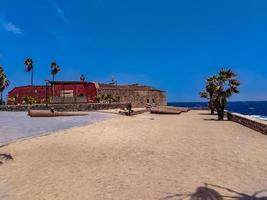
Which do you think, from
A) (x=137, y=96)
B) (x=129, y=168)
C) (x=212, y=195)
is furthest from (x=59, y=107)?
(x=212, y=195)

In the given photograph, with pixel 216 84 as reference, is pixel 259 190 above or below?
below

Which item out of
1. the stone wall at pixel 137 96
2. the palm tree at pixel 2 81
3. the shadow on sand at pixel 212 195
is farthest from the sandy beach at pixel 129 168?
the stone wall at pixel 137 96

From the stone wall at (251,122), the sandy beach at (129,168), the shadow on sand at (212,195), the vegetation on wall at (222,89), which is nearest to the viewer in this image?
the shadow on sand at (212,195)

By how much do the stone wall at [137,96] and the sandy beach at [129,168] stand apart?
55.3m

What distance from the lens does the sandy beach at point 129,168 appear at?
870 cm

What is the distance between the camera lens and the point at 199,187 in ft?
28.9

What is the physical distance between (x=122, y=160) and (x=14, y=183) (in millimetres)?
4224

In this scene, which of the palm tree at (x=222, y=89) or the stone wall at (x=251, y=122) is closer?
the stone wall at (x=251, y=122)

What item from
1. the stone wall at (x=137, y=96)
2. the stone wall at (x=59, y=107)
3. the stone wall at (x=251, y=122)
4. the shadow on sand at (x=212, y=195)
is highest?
the stone wall at (x=137, y=96)

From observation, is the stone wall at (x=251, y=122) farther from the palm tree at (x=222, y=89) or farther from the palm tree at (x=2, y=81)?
the palm tree at (x=2, y=81)

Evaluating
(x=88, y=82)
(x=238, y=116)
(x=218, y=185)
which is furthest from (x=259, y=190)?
(x=88, y=82)

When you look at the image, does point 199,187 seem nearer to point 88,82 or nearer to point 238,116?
point 238,116

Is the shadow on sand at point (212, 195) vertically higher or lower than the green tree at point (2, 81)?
lower

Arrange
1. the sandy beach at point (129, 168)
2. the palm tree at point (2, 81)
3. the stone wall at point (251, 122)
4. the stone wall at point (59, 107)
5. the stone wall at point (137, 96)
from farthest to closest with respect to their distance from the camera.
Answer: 1. the stone wall at point (137, 96)
2. the palm tree at point (2, 81)
3. the stone wall at point (59, 107)
4. the stone wall at point (251, 122)
5. the sandy beach at point (129, 168)
